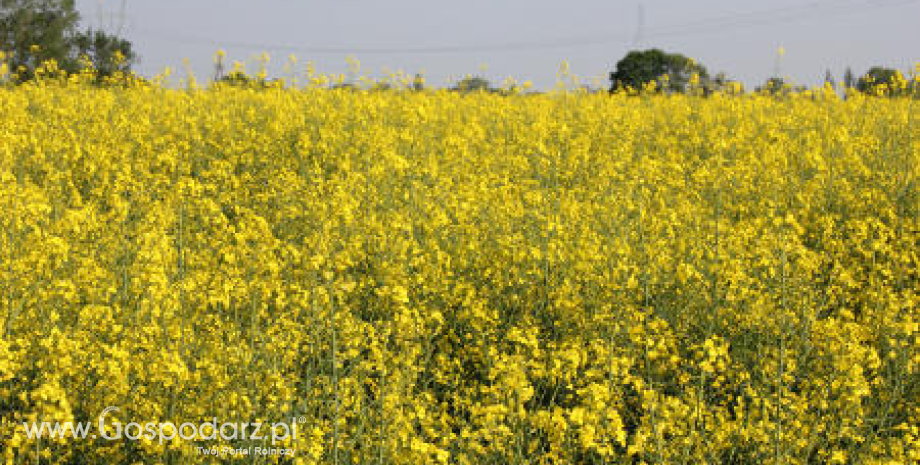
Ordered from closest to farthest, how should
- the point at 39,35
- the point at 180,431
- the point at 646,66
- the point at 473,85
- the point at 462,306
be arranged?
1. the point at 180,431
2. the point at 462,306
3. the point at 473,85
4. the point at 39,35
5. the point at 646,66

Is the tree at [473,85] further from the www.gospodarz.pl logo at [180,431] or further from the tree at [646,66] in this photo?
the tree at [646,66]

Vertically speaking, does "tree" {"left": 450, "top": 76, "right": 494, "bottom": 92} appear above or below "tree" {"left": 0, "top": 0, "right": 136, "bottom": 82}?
below

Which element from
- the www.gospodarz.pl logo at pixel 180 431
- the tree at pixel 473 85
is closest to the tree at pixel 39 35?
the tree at pixel 473 85

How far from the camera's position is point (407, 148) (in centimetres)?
673

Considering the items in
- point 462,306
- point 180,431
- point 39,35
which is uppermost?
point 39,35

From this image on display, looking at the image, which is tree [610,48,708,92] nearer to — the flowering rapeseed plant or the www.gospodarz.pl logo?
the flowering rapeseed plant

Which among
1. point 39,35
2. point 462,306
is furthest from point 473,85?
point 39,35

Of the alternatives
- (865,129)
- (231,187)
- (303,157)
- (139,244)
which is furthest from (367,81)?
(139,244)

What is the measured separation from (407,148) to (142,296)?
3675 millimetres

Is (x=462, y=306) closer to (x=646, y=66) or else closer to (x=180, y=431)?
(x=180, y=431)

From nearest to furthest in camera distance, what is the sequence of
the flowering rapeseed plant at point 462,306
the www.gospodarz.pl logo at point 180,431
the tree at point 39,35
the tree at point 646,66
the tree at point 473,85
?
the www.gospodarz.pl logo at point 180,431, the flowering rapeseed plant at point 462,306, the tree at point 473,85, the tree at point 39,35, the tree at point 646,66

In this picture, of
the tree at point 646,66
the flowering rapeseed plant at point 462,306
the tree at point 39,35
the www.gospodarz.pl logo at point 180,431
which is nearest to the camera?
the www.gospodarz.pl logo at point 180,431

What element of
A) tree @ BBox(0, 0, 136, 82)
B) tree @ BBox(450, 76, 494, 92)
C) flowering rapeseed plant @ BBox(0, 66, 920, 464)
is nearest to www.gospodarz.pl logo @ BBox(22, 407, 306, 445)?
flowering rapeseed plant @ BBox(0, 66, 920, 464)

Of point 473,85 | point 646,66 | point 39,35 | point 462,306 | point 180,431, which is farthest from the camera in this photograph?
point 646,66
